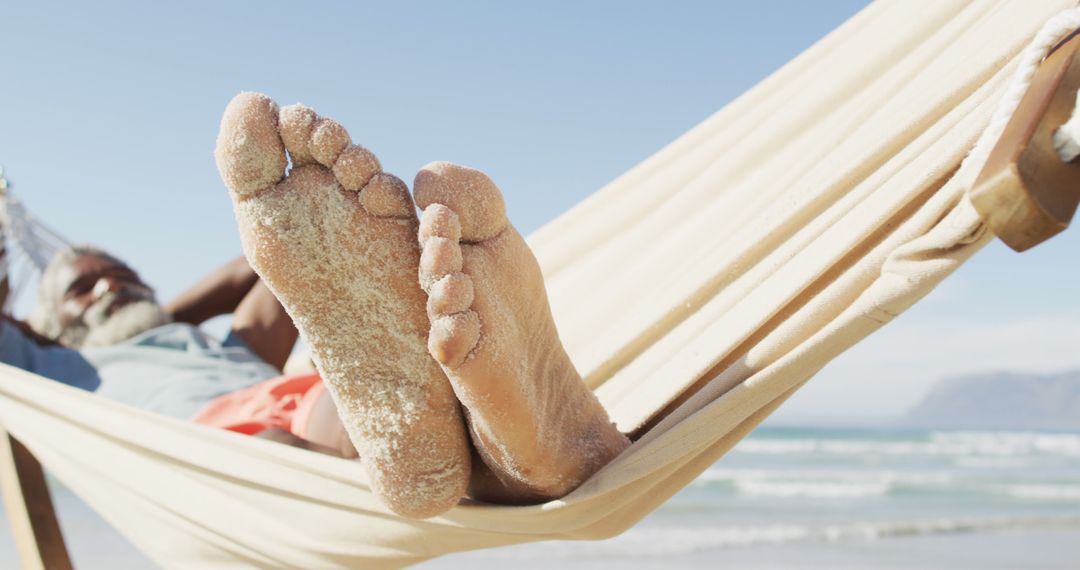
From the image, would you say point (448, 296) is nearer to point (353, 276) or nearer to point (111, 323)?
point (353, 276)

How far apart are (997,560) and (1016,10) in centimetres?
296

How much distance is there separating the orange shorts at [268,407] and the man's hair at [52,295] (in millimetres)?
708

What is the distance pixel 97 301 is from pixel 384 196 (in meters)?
1.40

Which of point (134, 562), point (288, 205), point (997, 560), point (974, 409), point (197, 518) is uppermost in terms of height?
point (288, 205)

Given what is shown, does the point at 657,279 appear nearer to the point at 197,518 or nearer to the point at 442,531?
the point at 442,531

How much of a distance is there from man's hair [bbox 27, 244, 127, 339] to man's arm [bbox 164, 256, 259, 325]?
14 centimetres

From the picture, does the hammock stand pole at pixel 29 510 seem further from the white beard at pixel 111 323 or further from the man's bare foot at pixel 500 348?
the man's bare foot at pixel 500 348

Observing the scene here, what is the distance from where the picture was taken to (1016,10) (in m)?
0.97

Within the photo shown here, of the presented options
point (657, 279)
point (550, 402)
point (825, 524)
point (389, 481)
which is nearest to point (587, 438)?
point (550, 402)

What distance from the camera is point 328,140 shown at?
2.21 feet

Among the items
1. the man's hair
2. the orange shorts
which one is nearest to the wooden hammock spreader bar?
the orange shorts

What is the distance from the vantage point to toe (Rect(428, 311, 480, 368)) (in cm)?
65

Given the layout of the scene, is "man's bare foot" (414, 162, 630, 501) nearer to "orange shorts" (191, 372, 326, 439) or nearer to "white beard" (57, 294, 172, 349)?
"orange shorts" (191, 372, 326, 439)

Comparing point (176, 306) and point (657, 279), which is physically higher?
point (657, 279)
